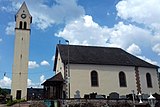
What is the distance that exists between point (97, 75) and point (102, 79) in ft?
3.17

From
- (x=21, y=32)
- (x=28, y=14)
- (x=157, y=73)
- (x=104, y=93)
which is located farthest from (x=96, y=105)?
(x=28, y=14)

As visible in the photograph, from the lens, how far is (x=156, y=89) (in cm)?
3941

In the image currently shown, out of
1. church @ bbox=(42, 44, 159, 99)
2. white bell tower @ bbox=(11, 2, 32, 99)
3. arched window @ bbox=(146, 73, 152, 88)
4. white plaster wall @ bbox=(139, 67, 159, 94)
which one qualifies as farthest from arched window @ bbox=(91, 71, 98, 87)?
white bell tower @ bbox=(11, 2, 32, 99)

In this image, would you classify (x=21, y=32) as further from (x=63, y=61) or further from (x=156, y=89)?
(x=156, y=89)

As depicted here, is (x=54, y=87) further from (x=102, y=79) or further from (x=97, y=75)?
(x=102, y=79)

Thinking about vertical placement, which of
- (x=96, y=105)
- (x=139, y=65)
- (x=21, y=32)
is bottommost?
(x=96, y=105)

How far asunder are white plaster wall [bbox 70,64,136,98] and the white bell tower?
30.8 ft

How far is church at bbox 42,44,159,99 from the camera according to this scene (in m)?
35.5

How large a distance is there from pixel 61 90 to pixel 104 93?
6.55 m

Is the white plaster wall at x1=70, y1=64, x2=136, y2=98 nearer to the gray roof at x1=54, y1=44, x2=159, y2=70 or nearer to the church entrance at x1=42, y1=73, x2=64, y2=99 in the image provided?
the gray roof at x1=54, y1=44, x2=159, y2=70

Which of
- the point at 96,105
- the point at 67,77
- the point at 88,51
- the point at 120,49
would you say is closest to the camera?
the point at 96,105

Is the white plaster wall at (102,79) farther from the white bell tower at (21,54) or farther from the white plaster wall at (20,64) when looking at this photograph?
the white bell tower at (21,54)

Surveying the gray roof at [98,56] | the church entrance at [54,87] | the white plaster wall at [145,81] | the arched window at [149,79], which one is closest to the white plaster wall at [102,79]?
the gray roof at [98,56]

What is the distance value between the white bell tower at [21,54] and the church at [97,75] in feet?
15.6
